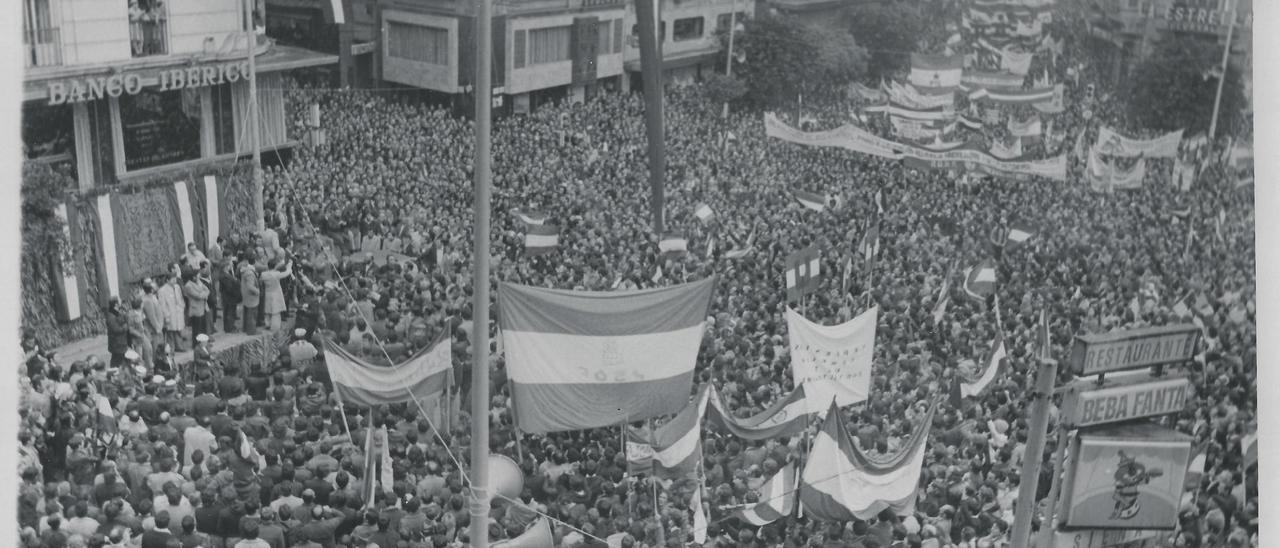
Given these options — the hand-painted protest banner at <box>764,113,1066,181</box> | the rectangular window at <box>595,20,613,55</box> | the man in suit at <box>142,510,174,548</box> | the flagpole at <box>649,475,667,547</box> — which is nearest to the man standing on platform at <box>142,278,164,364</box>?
the man in suit at <box>142,510,174,548</box>

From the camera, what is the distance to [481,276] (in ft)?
25.7

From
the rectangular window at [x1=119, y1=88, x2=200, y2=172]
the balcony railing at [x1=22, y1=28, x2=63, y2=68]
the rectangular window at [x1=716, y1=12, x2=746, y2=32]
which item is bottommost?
the rectangular window at [x1=119, y1=88, x2=200, y2=172]

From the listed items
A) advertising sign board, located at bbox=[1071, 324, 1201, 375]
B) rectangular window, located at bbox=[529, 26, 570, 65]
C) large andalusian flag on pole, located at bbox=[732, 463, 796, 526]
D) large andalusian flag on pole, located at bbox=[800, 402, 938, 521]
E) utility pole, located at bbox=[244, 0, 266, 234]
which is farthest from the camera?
rectangular window, located at bbox=[529, 26, 570, 65]

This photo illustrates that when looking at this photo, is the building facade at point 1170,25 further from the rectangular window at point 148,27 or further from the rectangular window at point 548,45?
the rectangular window at point 148,27

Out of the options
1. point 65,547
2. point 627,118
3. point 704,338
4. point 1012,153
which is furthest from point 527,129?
point 1012,153

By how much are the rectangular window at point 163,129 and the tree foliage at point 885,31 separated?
346 inches

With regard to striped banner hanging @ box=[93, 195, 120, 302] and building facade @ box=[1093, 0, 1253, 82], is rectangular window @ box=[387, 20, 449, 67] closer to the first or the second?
striped banner hanging @ box=[93, 195, 120, 302]

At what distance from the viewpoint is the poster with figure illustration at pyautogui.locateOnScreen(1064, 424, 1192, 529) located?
9023 mm

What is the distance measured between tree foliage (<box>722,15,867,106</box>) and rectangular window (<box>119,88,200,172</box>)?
21.3 feet

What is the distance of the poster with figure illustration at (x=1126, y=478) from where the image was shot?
902cm

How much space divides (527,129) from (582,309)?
13.1 ft

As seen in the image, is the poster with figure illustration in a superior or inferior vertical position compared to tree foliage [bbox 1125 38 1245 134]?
inferior

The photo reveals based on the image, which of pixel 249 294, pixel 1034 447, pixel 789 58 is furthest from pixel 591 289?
pixel 1034 447

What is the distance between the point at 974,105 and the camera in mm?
20656
